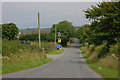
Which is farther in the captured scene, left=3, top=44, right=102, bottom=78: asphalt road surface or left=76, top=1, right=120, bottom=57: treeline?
left=76, top=1, right=120, bottom=57: treeline

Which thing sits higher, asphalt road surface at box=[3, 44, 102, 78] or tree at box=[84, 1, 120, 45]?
tree at box=[84, 1, 120, 45]

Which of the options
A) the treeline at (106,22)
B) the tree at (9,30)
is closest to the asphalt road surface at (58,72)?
the treeline at (106,22)

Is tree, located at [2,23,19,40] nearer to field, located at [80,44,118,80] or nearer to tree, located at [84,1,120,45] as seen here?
tree, located at [84,1,120,45]

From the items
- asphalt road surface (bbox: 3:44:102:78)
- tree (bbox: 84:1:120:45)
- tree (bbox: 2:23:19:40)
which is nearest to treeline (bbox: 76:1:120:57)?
tree (bbox: 84:1:120:45)

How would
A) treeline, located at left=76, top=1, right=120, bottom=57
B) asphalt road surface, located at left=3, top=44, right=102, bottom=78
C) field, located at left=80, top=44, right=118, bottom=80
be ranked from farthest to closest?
treeline, located at left=76, top=1, right=120, bottom=57 < field, located at left=80, top=44, right=118, bottom=80 < asphalt road surface, located at left=3, top=44, right=102, bottom=78

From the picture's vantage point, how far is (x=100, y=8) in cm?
2822

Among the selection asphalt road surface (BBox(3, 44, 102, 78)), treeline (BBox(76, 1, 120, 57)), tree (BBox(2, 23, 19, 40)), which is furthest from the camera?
tree (BBox(2, 23, 19, 40))

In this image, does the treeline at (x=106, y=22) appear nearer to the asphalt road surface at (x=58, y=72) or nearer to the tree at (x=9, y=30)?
the asphalt road surface at (x=58, y=72)

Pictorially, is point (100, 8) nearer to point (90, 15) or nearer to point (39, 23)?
point (90, 15)

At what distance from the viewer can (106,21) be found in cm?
2608

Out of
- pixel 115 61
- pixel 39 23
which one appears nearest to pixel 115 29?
pixel 115 61

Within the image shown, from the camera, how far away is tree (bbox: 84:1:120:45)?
24.9 m

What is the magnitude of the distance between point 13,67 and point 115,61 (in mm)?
7934

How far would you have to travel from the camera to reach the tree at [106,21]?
982 inches
